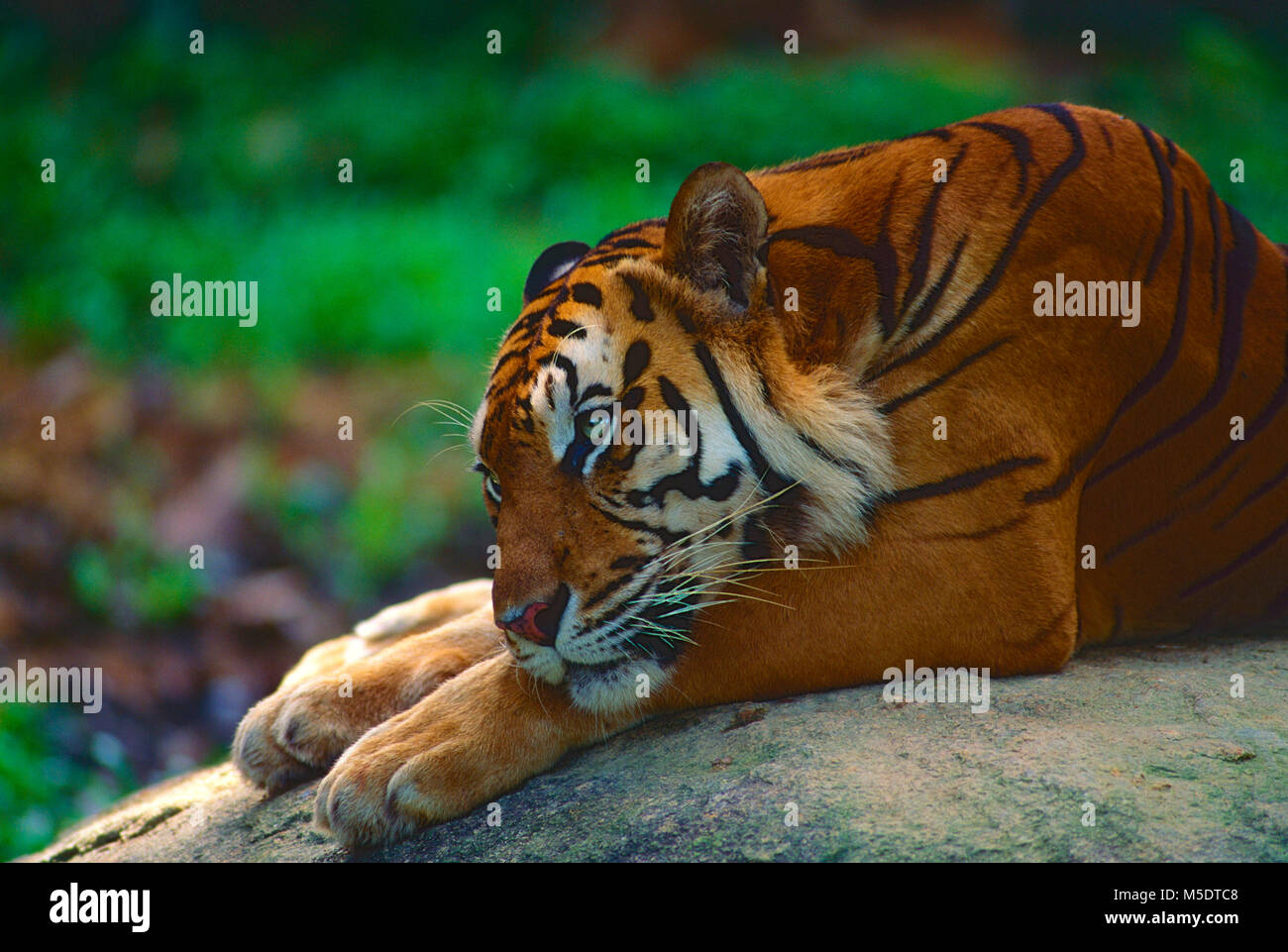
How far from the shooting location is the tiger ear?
2.30 meters

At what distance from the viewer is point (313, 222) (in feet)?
25.8

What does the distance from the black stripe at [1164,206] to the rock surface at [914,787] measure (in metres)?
0.91

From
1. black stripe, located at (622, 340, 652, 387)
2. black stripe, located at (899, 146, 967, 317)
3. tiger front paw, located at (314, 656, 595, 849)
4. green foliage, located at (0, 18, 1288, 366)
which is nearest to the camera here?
tiger front paw, located at (314, 656, 595, 849)

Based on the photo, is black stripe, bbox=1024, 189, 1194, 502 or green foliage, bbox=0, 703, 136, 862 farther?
green foliage, bbox=0, 703, 136, 862

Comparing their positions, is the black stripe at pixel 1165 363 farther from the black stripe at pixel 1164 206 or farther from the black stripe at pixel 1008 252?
the black stripe at pixel 1008 252

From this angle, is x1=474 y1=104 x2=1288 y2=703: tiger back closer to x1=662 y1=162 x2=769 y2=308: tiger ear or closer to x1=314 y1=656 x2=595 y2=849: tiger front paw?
x1=662 y1=162 x2=769 y2=308: tiger ear

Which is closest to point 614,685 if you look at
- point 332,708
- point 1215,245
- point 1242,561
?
point 332,708

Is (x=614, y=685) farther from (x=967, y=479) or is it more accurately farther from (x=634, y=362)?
(x=967, y=479)

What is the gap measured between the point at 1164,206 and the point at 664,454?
132 cm

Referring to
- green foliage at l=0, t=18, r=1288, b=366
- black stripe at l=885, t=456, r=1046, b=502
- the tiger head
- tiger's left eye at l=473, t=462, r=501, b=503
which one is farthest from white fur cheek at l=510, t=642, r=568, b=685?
green foliage at l=0, t=18, r=1288, b=366

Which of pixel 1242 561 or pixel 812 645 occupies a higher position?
pixel 1242 561

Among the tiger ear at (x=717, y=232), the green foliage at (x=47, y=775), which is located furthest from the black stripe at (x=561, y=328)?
the green foliage at (x=47, y=775)
